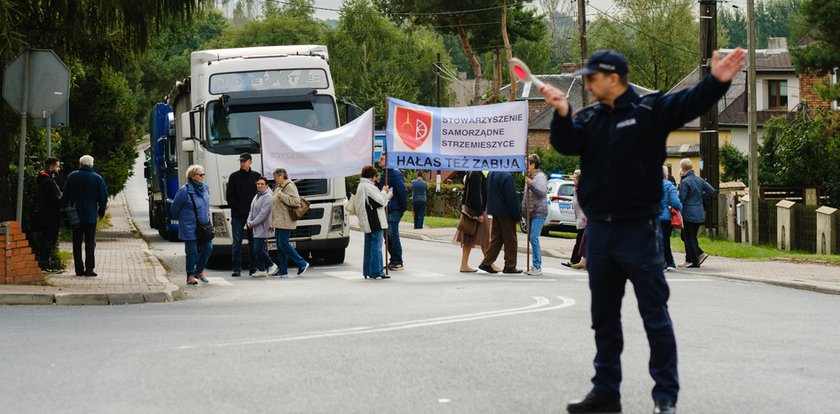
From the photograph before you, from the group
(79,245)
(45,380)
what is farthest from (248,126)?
(45,380)

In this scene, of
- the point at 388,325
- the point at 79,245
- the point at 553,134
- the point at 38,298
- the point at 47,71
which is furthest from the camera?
the point at 79,245

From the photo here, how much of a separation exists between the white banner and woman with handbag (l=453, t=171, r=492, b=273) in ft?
5.35

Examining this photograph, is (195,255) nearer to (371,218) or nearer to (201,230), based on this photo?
(201,230)

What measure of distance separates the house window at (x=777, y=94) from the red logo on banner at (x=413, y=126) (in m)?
44.8

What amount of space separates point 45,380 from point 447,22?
164 feet

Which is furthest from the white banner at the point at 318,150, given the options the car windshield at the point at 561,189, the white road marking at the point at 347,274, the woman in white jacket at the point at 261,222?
the car windshield at the point at 561,189

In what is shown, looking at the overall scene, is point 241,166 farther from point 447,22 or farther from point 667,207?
point 447,22

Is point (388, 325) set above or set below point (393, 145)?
below

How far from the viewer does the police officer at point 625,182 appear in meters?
6.28

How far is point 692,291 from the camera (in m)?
15.6

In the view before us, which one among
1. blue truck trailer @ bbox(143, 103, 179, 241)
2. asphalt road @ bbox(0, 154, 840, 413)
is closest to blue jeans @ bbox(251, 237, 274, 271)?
asphalt road @ bbox(0, 154, 840, 413)

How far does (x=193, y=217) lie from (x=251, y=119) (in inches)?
162

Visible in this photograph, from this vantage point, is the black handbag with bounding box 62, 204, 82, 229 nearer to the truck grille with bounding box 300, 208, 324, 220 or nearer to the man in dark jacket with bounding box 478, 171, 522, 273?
the truck grille with bounding box 300, 208, 324, 220

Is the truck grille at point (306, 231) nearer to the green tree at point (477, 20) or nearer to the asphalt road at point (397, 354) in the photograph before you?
the asphalt road at point (397, 354)
